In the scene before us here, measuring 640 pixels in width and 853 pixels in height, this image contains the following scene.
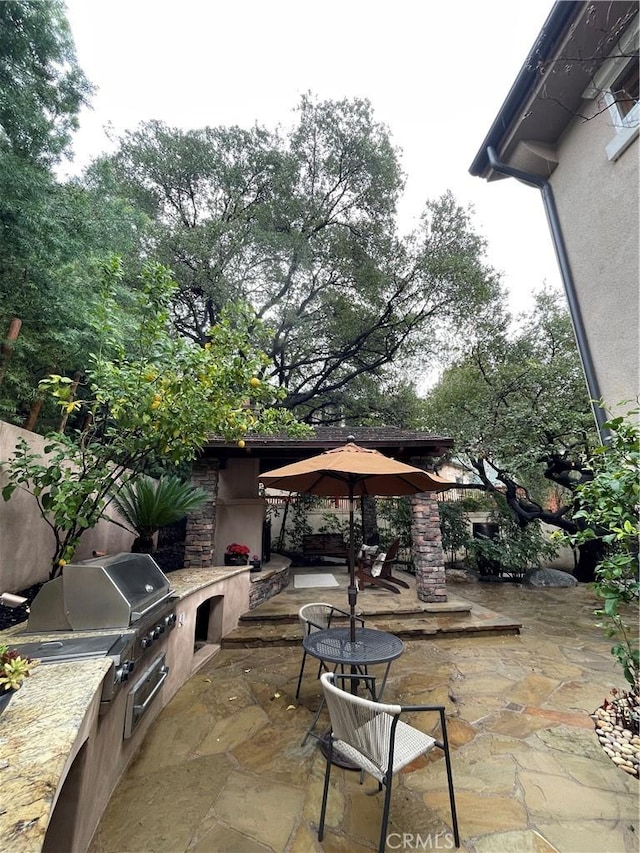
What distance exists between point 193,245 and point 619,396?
10319 millimetres

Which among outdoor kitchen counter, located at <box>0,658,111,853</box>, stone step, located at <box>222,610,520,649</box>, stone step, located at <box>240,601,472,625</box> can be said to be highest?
outdoor kitchen counter, located at <box>0,658,111,853</box>

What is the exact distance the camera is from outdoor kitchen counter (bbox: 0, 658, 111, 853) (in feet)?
3.35

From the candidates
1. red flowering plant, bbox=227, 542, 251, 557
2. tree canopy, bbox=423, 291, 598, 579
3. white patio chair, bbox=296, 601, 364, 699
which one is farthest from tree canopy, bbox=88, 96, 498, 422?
white patio chair, bbox=296, 601, 364, 699

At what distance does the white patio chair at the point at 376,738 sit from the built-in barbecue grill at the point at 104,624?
1.41 metres

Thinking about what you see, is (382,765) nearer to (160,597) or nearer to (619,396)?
(160,597)

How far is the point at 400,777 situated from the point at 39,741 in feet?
8.52

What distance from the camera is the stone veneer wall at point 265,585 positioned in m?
6.30

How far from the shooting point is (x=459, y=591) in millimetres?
8375

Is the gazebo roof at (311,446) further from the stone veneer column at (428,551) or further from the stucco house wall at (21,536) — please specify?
the stucco house wall at (21,536)

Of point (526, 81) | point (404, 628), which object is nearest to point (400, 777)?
point (404, 628)

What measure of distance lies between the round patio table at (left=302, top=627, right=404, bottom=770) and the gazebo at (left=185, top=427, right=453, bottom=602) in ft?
10.1

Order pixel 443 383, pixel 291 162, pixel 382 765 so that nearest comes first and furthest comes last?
→ pixel 382 765 < pixel 291 162 < pixel 443 383

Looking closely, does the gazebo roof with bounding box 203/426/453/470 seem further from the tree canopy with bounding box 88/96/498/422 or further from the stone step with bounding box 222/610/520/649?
the tree canopy with bounding box 88/96/498/422

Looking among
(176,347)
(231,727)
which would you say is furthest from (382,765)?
(176,347)
